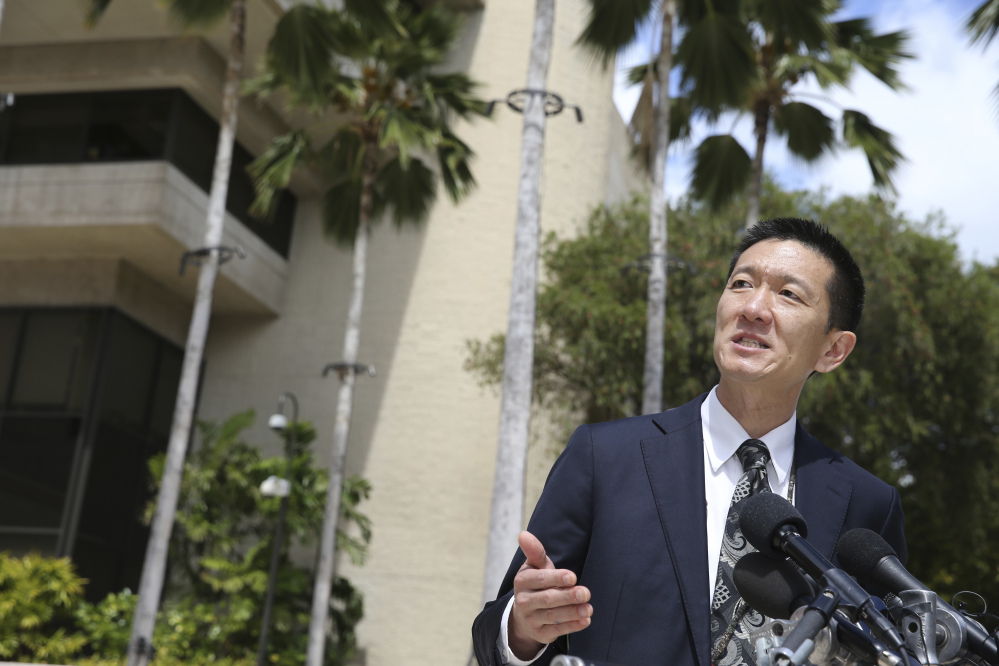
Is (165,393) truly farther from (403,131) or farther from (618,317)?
(618,317)

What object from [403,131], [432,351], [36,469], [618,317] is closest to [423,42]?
[403,131]

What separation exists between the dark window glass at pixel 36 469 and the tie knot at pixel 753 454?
18.0 meters

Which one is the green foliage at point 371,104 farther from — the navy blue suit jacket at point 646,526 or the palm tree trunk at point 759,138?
the navy blue suit jacket at point 646,526

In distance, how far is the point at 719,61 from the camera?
43.2 feet

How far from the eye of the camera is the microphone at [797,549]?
1363 millimetres

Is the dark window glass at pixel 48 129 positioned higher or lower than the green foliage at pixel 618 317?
higher

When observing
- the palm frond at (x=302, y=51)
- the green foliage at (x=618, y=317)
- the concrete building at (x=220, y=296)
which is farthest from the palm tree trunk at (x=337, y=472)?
the concrete building at (x=220, y=296)

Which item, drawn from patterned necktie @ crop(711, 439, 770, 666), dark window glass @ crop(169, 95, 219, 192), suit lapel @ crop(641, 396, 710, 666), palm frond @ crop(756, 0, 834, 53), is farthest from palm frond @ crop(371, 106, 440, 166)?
patterned necktie @ crop(711, 439, 770, 666)

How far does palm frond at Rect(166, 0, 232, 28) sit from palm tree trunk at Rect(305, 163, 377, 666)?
3.88m

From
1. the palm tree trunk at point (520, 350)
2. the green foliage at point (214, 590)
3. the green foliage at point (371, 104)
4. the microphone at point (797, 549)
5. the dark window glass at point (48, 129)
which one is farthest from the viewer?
the dark window glass at point (48, 129)

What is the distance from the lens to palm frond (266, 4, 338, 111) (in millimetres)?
14211

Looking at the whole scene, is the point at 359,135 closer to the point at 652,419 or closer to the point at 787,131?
the point at 787,131

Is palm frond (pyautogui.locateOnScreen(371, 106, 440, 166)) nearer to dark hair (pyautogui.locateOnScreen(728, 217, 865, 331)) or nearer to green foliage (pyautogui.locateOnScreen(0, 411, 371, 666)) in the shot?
green foliage (pyautogui.locateOnScreen(0, 411, 371, 666))

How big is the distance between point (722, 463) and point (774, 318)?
0.35 meters
